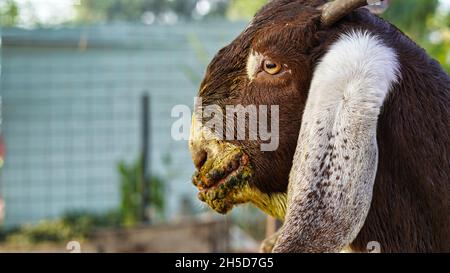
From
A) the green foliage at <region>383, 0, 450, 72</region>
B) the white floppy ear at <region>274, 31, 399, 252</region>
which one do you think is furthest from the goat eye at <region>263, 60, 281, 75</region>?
the green foliage at <region>383, 0, 450, 72</region>

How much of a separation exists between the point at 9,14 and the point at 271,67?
10773 mm

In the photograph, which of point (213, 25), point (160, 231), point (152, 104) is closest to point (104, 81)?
point (152, 104)

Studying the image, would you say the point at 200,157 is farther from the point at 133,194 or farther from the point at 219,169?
the point at 133,194

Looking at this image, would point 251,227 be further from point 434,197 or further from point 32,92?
point 434,197

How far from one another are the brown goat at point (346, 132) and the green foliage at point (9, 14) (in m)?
10.0

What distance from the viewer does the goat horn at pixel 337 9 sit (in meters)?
2.21

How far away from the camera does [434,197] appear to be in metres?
2.17

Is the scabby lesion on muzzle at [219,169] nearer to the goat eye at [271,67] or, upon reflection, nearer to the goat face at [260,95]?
the goat face at [260,95]

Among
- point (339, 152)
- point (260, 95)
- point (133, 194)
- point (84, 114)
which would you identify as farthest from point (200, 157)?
point (84, 114)

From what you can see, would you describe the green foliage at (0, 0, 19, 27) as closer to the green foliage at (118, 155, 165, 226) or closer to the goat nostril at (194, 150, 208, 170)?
the green foliage at (118, 155, 165, 226)

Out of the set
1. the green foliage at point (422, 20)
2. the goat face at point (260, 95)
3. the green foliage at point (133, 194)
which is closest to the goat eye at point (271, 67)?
the goat face at point (260, 95)

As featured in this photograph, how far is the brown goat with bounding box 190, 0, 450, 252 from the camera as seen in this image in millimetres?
2117

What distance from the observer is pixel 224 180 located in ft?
8.22
